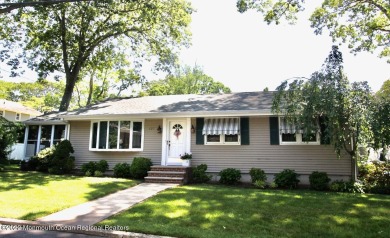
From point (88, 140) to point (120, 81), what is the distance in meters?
21.5

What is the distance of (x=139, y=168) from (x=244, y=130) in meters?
4.79

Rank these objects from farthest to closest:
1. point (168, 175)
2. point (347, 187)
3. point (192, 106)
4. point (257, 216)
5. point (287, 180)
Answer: point (192, 106) < point (168, 175) < point (287, 180) < point (347, 187) < point (257, 216)

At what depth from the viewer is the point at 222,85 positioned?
1763 inches

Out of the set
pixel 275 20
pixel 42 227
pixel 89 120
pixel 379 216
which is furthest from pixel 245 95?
pixel 42 227

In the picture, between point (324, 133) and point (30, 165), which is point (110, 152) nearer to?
point (30, 165)

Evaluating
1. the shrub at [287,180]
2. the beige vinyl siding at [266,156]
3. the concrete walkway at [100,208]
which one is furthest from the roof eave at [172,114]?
the concrete walkway at [100,208]

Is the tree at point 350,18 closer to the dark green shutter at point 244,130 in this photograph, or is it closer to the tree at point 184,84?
the dark green shutter at point 244,130

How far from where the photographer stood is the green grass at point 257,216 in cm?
533

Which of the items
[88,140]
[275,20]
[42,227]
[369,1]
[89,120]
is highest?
[369,1]

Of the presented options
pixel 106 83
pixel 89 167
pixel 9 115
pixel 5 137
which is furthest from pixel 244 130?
pixel 9 115

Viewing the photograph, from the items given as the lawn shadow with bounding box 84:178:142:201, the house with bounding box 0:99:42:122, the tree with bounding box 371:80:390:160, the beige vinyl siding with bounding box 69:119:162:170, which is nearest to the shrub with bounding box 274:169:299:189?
the tree with bounding box 371:80:390:160

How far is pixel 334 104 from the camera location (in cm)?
864

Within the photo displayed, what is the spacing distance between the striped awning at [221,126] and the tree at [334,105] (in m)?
2.81

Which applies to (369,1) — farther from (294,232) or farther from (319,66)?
(294,232)
